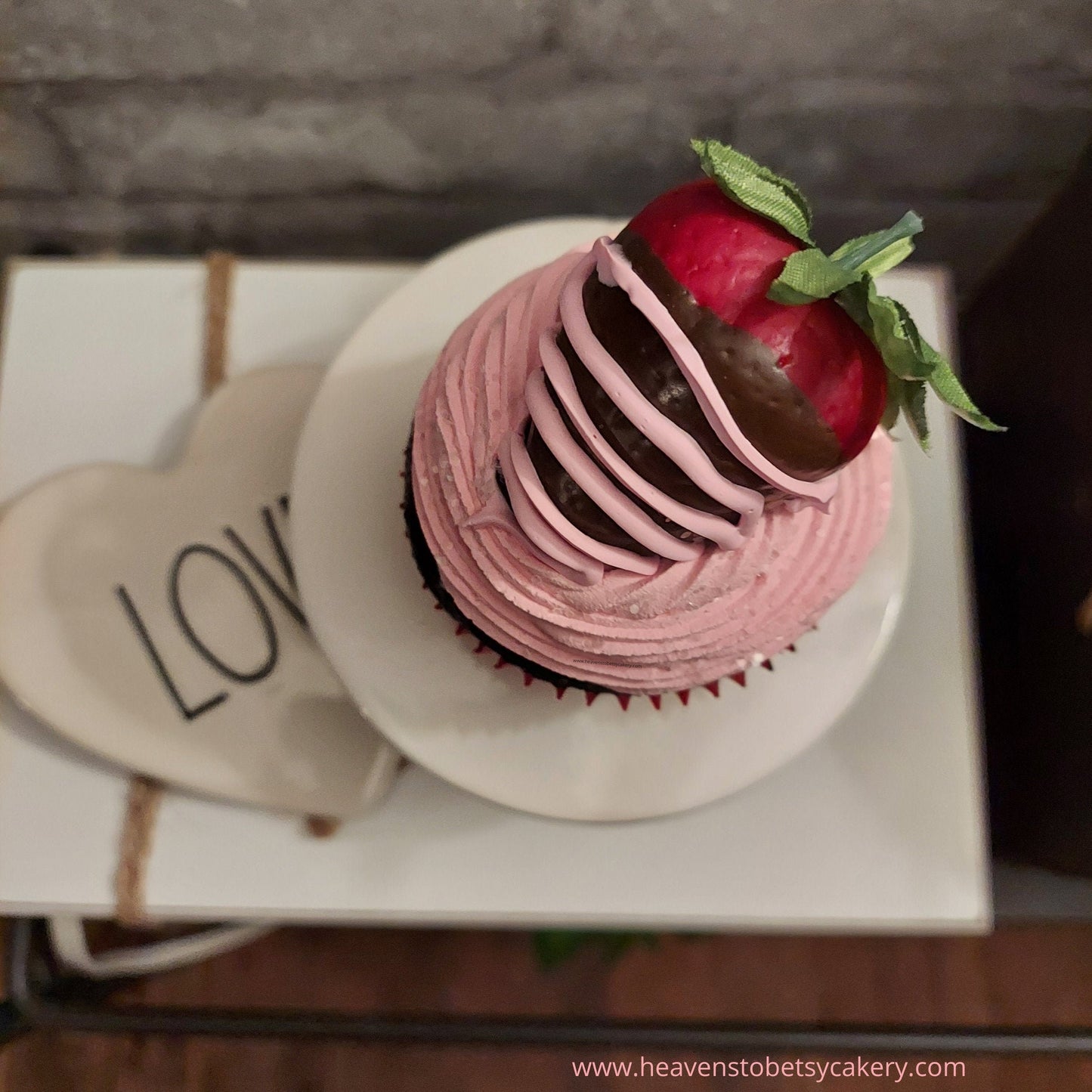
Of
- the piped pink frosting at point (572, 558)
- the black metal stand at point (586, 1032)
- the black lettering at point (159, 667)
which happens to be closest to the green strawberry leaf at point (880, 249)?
the piped pink frosting at point (572, 558)

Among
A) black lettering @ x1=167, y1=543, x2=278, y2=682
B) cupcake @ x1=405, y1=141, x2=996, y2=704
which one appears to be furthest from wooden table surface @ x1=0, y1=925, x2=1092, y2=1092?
cupcake @ x1=405, y1=141, x2=996, y2=704

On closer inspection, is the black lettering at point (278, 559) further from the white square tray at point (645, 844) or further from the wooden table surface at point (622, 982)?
the wooden table surface at point (622, 982)

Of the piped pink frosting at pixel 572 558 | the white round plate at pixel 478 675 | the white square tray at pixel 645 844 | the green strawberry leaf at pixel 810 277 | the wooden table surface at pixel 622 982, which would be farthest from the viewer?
the wooden table surface at pixel 622 982

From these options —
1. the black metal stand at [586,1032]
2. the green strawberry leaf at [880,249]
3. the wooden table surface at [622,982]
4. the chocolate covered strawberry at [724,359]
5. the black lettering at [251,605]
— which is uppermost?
the green strawberry leaf at [880,249]

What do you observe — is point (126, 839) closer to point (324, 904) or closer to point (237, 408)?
point (324, 904)

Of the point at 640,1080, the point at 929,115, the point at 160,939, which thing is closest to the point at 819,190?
the point at 929,115

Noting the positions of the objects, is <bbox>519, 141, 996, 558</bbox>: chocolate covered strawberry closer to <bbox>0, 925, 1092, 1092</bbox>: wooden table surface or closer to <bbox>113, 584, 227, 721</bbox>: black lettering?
<bbox>113, 584, 227, 721</bbox>: black lettering

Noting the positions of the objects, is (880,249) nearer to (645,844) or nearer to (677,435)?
(677,435)
